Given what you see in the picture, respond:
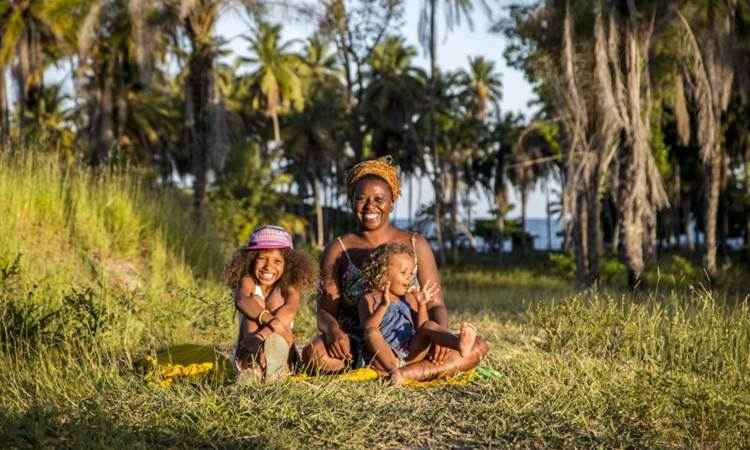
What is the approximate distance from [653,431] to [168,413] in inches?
91.4

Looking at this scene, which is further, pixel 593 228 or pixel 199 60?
pixel 593 228

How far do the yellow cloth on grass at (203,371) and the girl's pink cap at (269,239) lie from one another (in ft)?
2.47

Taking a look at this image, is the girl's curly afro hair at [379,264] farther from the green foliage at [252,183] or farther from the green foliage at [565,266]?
the green foliage at [252,183]

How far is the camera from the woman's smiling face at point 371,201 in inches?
235

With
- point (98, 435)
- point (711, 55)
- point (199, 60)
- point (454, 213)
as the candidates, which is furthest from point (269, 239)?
point (454, 213)

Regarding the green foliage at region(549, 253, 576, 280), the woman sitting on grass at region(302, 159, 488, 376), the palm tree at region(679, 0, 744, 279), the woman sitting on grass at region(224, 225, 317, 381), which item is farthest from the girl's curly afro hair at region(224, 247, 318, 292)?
the green foliage at region(549, 253, 576, 280)

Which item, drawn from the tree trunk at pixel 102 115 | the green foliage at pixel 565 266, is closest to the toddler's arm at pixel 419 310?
the green foliage at pixel 565 266

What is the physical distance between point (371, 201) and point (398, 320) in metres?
0.78

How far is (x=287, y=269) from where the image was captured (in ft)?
19.3

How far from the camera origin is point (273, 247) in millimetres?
5789

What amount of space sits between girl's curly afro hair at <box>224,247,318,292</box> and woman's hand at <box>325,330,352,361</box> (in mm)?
359

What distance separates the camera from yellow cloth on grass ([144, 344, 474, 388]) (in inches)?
214

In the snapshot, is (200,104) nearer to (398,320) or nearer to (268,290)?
(268,290)

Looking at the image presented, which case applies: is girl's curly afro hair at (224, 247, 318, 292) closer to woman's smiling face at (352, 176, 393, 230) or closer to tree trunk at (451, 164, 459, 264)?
woman's smiling face at (352, 176, 393, 230)
